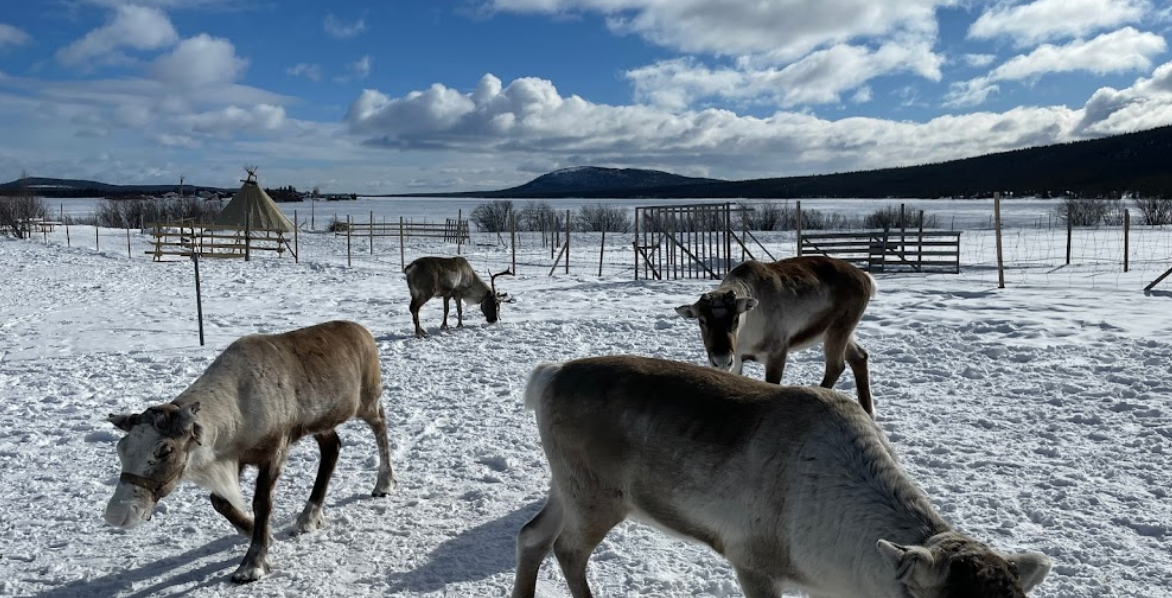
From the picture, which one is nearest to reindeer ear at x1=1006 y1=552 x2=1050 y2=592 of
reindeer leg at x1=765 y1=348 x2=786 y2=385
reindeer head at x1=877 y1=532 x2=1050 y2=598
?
reindeer head at x1=877 y1=532 x2=1050 y2=598

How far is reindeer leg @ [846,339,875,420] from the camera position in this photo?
25.1ft

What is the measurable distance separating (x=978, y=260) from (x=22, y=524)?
1175 inches

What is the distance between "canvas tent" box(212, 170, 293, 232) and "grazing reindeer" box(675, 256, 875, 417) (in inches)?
1278

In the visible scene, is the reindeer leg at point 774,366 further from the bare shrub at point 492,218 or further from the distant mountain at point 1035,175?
the distant mountain at point 1035,175

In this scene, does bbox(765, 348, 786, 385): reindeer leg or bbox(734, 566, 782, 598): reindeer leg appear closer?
bbox(734, 566, 782, 598): reindeer leg

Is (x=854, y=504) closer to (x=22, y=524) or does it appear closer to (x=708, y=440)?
(x=708, y=440)

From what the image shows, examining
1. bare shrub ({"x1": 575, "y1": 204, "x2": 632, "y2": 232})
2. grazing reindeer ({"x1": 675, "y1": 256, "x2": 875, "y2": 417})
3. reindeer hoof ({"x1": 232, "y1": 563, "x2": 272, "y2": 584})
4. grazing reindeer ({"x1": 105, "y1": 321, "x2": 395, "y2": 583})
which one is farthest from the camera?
bare shrub ({"x1": 575, "y1": 204, "x2": 632, "y2": 232})

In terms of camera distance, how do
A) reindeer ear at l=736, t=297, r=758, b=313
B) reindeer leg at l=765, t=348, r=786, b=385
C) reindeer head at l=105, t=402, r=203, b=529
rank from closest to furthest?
reindeer head at l=105, t=402, r=203, b=529, reindeer ear at l=736, t=297, r=758, b=313, reindeer leg at l=765, t=348, r=786, b=385

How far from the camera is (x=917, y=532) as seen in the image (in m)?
2.73

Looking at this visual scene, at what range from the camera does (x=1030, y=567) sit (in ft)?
8.32

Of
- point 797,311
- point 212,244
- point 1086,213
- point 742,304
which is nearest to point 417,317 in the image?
point 797,311

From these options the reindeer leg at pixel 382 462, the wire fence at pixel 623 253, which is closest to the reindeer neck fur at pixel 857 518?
the reindeer leg at pixel 382 462

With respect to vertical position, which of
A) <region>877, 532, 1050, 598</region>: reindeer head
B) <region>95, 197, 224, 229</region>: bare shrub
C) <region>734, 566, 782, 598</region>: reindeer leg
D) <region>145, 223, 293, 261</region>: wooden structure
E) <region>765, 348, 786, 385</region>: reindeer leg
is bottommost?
<region>734, 566, 782, 598</region>: reindeer leg

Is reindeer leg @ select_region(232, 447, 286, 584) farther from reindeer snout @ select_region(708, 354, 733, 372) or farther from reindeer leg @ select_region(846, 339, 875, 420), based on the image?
reindeer leg @ select_region(846, 339, 875, 420)
